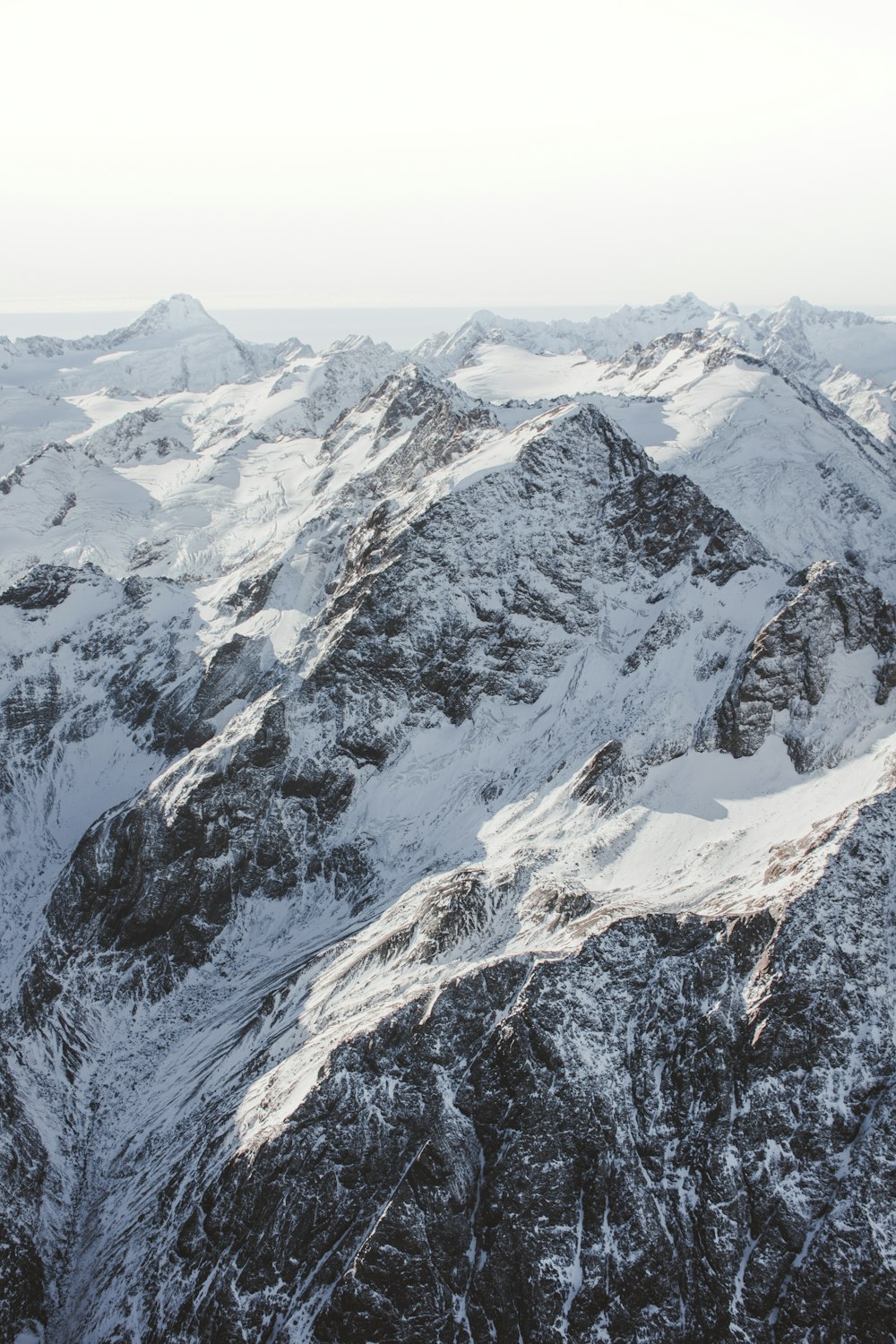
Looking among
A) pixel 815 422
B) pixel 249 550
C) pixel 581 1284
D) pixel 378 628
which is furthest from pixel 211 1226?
pixel 815 422

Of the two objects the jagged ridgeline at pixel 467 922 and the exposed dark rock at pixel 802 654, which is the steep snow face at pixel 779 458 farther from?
the exposed dark rock at pixel 802 654

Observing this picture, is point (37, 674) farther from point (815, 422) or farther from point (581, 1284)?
point (815, 422)

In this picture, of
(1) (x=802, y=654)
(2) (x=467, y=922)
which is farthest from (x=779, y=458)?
(2) (x=467, y=922)

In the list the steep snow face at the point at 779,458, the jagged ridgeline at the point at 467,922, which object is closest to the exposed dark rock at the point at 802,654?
the jagged ridgeline at the point at 467,922

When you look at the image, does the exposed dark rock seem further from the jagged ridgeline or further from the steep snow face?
the steep snow face

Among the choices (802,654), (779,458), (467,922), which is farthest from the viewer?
(779,458)

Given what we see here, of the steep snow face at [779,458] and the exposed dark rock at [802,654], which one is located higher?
the steep snow face at [779,458]

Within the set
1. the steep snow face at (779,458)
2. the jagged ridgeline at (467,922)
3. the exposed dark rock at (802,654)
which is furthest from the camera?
the steep snow face at (779,458)

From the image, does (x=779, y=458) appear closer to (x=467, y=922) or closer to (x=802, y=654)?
(x=802, y=654)

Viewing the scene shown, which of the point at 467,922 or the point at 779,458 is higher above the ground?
the point at 779,458
